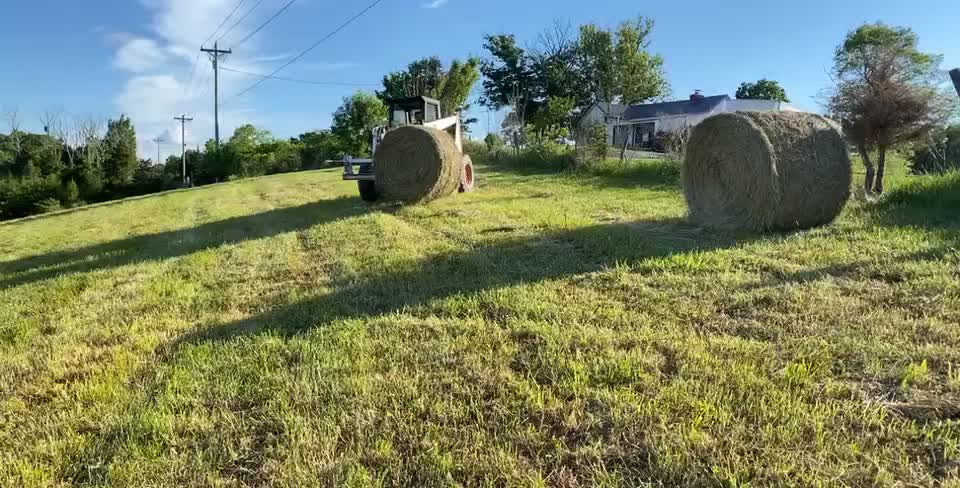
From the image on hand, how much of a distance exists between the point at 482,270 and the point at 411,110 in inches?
371

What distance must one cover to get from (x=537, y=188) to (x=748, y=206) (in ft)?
21.4

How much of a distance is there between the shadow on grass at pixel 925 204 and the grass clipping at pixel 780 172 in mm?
648

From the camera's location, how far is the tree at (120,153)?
4697 centimetres

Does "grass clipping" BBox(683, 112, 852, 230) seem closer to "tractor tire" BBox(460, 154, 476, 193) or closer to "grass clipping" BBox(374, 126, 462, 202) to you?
"grass clipping" BBox(374, 126, 462, 202)

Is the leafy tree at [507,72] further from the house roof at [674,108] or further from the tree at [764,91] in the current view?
the tree at [764,91]

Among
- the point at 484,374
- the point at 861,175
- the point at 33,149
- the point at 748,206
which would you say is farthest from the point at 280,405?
the point at 33,149

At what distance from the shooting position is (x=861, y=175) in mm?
11805

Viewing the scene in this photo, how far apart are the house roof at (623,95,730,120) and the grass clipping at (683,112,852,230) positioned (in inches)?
1325

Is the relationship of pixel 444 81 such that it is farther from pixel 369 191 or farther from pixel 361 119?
pixel 369 191

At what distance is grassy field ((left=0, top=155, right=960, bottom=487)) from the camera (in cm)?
197

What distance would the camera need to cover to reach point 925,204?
21.5 feet

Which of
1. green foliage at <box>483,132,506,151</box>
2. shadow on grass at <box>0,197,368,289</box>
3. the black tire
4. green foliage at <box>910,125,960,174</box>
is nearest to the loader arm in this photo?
the black tire

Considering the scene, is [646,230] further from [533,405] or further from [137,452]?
[137,452]

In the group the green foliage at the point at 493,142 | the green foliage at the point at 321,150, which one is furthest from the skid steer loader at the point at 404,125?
the green foliage at the point at 321,150
